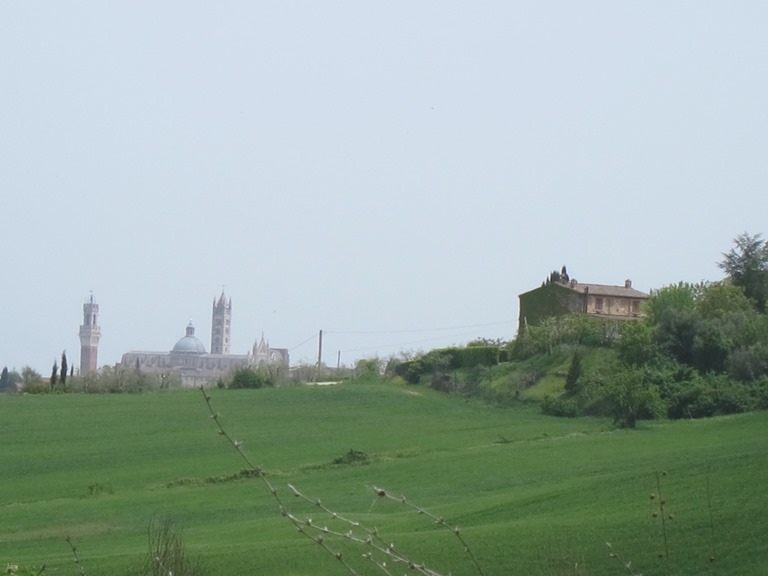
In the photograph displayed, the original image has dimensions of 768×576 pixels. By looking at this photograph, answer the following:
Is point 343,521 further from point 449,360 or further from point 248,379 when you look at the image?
point 248,379

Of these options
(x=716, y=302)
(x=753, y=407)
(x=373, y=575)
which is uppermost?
(x=716, y=302)

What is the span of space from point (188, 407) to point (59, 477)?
2211cm

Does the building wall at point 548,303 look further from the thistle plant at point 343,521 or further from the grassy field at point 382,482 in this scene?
the thistle plant at point 343,521

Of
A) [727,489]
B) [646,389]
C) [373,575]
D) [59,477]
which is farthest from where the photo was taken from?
[646,389]

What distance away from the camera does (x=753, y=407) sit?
53.1 m

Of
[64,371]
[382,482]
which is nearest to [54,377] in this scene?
[64,371]

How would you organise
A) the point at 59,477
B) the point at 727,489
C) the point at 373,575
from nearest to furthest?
1. the point at 373,575
2. the point at 727,489
3. the point at 59,477

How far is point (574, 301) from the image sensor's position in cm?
9250

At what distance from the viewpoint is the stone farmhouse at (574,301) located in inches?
3647

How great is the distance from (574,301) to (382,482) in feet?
174

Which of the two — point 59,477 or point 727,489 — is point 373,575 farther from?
point 59,477

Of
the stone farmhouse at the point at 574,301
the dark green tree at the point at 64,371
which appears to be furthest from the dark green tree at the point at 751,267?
the dark green tree at the point at 64,371

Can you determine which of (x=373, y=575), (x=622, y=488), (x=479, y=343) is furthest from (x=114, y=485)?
(x=479, y=343)

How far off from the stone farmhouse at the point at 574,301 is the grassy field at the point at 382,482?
55.8 feet
